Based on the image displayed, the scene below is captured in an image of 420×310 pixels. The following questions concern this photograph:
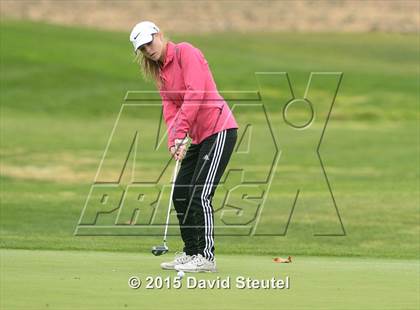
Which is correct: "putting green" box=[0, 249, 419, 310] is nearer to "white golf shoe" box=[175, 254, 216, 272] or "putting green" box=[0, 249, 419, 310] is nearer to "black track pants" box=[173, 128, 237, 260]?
"white golf shoe" box=[175, 254, 216, 272]

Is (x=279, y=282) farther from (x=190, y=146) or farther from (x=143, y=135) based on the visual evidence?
(x=143, y=135)

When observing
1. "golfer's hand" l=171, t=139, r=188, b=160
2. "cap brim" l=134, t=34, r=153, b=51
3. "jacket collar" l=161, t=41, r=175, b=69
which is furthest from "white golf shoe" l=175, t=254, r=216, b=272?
"cap brim" l=134, t=34, r=153, b=51

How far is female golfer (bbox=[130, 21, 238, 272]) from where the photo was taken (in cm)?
919

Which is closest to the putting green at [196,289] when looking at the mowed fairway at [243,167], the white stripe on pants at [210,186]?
the mowed fairway at [243,167]

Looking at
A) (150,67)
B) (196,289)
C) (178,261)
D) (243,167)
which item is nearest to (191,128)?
(150,67)

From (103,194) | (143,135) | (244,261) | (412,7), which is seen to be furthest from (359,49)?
(244,261)

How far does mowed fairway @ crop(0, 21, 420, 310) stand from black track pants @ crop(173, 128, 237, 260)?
418mm

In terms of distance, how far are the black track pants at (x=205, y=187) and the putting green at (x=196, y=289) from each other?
348 mm

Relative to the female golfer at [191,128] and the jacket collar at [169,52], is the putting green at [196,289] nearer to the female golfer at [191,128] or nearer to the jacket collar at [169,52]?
the female golfer at [191,128]

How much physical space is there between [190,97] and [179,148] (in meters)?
0.44

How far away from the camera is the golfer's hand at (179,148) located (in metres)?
9.20

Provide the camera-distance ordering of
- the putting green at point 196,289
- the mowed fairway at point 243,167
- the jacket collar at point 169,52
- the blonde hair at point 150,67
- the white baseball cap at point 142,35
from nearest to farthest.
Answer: the putting green at point 196,289, the mowed fairway at point 243,167, the white baseball cap at point 142,35, the jacket collar at point 169,52, the blonde hair at point 150,67

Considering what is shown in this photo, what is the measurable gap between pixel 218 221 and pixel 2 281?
10.3m

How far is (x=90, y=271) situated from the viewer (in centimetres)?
912
